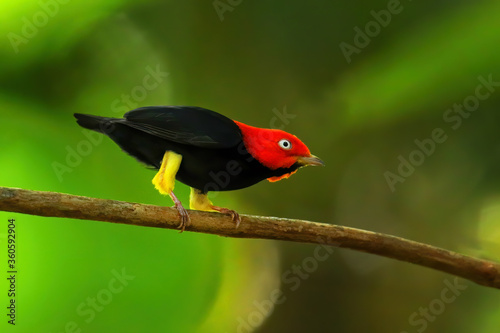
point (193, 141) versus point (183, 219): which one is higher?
point (193, 141)

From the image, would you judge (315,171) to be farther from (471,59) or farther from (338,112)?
(471,59)

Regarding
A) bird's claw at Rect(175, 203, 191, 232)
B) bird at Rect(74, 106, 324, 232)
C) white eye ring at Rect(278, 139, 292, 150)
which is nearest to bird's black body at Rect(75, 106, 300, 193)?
bird at Rect(74, 106, 324, 232)

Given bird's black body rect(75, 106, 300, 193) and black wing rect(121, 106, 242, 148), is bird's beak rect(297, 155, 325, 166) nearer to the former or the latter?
bird's black body rect(75, 106, 300, 193)

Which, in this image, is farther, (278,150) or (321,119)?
(321,119)

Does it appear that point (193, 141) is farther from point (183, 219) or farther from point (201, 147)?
point (183, 219)

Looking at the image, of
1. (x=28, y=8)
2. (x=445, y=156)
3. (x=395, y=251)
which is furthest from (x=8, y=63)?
(x=445, y=156)

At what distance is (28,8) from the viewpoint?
2643mm

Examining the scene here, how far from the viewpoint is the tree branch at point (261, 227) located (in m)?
1.92

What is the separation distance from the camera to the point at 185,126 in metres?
2.39

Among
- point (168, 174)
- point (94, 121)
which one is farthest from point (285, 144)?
point (94, 121)

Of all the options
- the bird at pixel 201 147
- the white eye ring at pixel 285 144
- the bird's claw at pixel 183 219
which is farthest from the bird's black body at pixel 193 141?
the bird's claw at pixel 183 219

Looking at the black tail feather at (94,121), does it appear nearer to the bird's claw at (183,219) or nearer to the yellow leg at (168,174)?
the yellow leg at (168,174)

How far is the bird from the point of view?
7.81ft

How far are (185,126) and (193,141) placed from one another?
0.09m
